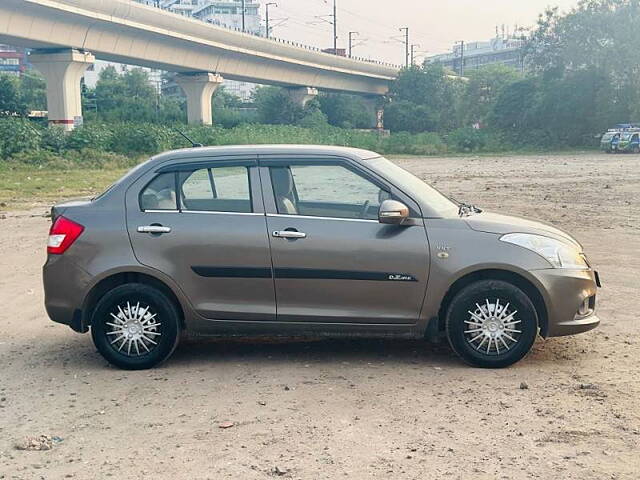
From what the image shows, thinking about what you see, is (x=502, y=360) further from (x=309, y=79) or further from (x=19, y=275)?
(x=309, y=79)

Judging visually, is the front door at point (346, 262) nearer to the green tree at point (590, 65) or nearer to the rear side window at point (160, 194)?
the rear side window at point (160, 194)

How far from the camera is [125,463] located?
4520 mm

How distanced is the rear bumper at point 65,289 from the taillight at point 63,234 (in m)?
0.07

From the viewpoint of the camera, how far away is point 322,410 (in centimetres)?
532

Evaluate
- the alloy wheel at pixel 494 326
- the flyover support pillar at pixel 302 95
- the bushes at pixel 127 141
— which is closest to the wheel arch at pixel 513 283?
the alloy wheel at pixel 494 326

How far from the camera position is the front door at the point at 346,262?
6.09 metres

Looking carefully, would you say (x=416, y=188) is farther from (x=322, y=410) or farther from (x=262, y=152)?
(x=322, y=410)

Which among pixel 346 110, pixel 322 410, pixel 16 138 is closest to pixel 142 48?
pixel 16 138

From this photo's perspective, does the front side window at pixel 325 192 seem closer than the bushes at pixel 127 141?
Yes

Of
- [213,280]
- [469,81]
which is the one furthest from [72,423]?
[469,81]

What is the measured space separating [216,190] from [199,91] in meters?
53.5

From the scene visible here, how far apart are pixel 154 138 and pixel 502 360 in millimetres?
35297

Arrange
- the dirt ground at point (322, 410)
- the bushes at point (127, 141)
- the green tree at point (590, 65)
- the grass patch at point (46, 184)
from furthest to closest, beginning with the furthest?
the green tree at point (590, 65) < the bushes at point (127, 141) < the grass patch at point (46, 184) < the dirt ground at point (322, 410)

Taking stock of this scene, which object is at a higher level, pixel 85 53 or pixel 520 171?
pixel 85 53
